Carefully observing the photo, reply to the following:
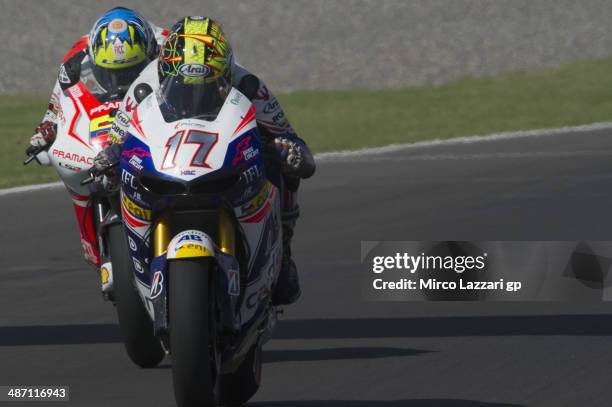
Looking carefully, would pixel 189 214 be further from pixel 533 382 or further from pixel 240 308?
pixel 533 382

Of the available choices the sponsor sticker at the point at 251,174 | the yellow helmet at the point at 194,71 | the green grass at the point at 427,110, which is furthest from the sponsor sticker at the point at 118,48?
the green grass at the point at 427,110

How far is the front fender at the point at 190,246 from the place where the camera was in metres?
6.30

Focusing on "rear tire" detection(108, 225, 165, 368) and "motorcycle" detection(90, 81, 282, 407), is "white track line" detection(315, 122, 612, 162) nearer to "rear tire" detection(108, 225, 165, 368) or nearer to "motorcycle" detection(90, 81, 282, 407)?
"rear tire" detection(108, 225, 165, 368)

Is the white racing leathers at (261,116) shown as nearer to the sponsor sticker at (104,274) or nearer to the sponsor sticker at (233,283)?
the sponsor sticker at (104,274)

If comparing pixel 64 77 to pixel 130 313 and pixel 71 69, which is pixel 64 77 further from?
pixel 130 313

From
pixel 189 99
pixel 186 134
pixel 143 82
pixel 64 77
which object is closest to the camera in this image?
pixel 186 134

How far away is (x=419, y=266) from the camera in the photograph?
10.9 metres

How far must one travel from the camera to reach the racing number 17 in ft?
21.3

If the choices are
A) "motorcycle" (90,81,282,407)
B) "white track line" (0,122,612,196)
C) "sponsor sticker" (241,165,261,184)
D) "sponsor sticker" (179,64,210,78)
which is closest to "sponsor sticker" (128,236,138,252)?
"motorcycle" (90,81,282,407)

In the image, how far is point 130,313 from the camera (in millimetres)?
7895

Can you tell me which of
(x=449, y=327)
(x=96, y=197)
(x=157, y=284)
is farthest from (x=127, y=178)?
(x=449, y=327)

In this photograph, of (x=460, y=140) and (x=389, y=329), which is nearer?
(x=389, y=329)

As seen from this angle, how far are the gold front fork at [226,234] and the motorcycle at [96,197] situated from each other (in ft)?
4.59

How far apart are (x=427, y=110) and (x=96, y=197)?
13672mm
